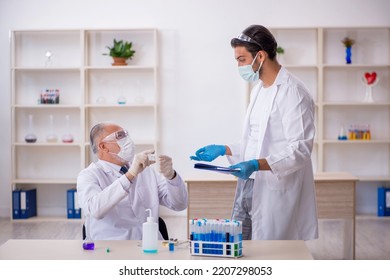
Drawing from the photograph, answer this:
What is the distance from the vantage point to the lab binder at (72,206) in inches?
223

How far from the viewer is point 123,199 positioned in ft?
10.2

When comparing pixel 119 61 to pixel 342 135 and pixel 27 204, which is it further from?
pixel 342 135

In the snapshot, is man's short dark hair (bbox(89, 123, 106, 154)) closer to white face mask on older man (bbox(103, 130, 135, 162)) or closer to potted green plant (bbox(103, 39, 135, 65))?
white face mask on older man (bbox(103, 130, 135, 162))

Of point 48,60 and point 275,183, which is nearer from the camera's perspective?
point 275,183

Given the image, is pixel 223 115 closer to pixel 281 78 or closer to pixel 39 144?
pixel 39 144

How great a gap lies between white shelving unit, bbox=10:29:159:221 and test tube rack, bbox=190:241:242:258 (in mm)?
3615

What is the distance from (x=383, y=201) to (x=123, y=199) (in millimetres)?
3202

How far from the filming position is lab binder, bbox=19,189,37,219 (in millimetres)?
5789

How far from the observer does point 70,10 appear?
20.2 ft

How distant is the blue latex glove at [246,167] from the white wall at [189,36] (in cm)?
234

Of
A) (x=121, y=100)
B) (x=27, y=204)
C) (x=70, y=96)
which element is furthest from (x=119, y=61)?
(x=27, y=204)

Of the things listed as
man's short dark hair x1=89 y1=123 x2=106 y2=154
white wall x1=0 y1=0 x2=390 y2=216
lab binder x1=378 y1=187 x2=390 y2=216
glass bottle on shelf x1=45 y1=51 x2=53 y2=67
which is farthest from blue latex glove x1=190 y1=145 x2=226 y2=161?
glass bottle on shelf x1=45 y1=51 x2=53 y2=67

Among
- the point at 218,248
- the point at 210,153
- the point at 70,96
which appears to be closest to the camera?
the point at 218,248

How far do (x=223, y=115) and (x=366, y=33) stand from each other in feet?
4.73
